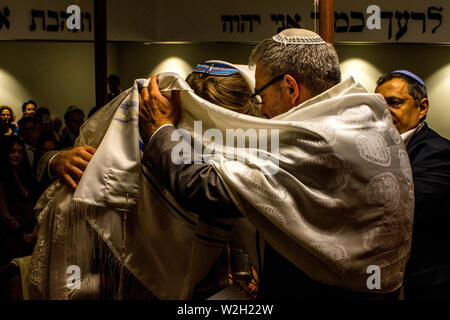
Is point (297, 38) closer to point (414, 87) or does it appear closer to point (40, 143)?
point (414, 87)

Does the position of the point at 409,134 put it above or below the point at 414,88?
below

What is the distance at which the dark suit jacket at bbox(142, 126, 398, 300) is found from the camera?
1.26 meters

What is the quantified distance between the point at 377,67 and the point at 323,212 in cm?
470

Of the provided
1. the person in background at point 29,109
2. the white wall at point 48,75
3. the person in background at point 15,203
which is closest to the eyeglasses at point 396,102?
the person in background at point 15,203

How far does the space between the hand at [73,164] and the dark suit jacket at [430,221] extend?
1080mm

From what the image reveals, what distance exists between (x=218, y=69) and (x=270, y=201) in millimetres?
571

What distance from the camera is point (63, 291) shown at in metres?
1.47

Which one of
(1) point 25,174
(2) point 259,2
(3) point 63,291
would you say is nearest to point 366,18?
(2) point 259,2

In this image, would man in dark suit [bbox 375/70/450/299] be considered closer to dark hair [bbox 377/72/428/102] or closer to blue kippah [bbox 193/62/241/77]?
dark hair [bbox 377/72/428/102]

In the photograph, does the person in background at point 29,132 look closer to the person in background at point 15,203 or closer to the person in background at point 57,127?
the person in background at point 15,203

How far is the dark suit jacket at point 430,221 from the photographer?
68.1 inches

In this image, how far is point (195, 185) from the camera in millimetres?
1256

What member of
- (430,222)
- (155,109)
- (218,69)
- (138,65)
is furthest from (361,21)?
(155,109)

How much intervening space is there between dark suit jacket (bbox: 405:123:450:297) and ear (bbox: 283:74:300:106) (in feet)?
1.96
